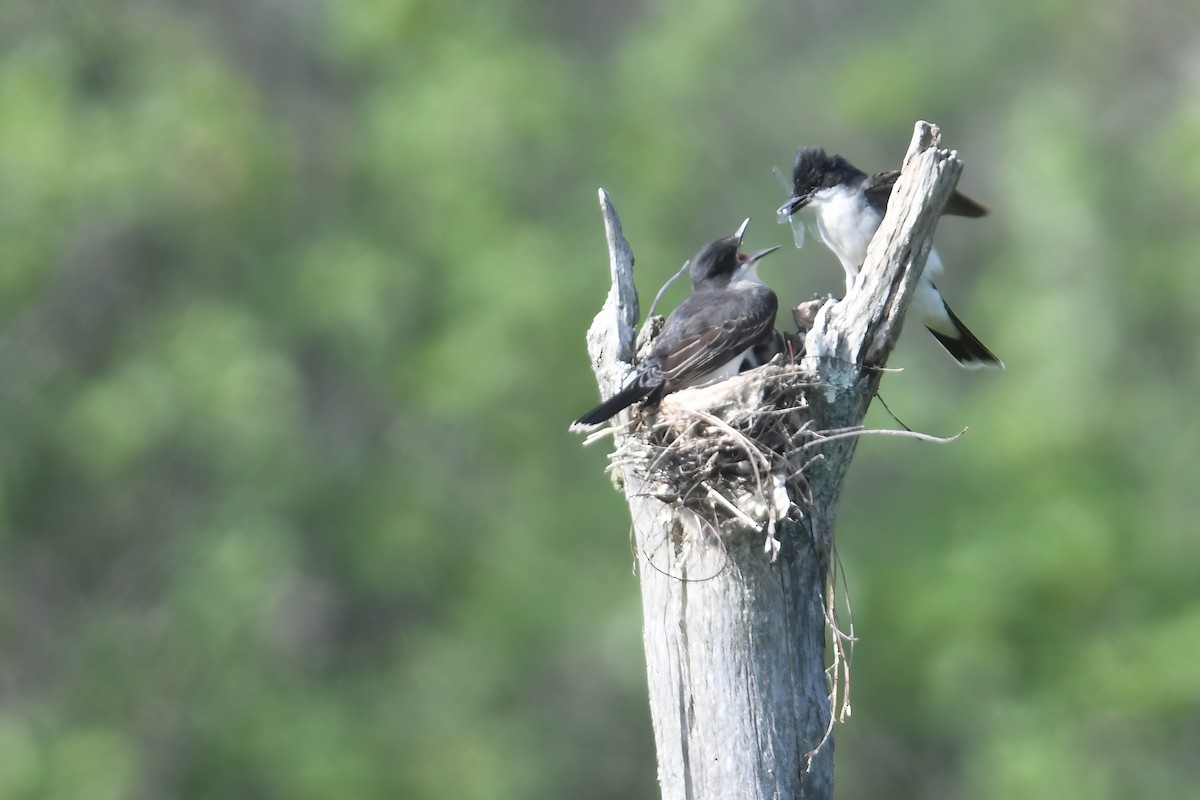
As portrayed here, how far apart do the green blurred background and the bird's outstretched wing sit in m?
8.52

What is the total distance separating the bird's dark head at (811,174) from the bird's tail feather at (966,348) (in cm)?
90

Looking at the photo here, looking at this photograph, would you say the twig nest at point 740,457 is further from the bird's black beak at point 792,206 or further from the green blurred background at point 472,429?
the green blurred background at point 472,429

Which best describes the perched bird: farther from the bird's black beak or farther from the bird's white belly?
the bird's white belly

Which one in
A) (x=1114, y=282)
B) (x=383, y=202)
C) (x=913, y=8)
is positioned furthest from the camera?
(x=913, y=8)

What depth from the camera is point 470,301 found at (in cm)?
1712

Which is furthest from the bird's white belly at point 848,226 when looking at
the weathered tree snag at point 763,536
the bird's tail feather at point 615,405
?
the bird's tail feather at point 615,405

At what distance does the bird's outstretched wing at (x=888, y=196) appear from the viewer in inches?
264

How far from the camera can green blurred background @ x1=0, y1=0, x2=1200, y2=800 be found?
15.4m

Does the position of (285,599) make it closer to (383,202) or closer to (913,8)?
(383,202)

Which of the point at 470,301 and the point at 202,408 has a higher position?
the point at 470,301

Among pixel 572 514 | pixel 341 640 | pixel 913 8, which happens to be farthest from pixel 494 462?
pixel 913 8

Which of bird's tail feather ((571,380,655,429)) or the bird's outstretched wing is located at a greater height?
the bird's outstretched wing

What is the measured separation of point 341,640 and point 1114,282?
10272 millimetres

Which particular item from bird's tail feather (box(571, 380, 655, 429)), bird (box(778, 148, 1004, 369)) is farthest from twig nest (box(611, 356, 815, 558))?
bird (box(778, 148, 1004, 369))
